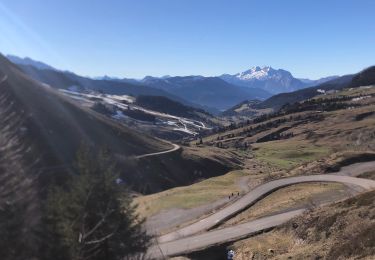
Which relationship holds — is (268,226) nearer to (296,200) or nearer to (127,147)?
(296,200)

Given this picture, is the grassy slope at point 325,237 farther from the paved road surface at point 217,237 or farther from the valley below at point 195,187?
the paved road surface at point 217,237

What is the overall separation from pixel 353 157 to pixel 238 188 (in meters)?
22.2

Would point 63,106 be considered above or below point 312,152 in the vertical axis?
above

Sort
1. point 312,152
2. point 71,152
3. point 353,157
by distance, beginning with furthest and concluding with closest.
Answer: point 312,152
point 71,152
point 353,157

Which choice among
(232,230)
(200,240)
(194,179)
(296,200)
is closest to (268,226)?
(232,230)

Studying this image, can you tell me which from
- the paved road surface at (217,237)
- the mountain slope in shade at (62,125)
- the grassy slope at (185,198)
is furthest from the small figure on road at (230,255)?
the mountain slope in shade at (62,125)

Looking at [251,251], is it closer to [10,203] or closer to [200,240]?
[200,240]

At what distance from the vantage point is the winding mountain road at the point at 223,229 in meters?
51.8

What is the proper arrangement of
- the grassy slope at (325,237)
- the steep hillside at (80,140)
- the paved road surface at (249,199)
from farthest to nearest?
the steep hillside at (80,140), the paved road surface at (249,199), the grassy slope at (325,237)

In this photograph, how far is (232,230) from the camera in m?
55.1

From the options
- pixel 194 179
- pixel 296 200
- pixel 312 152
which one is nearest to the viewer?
pixel 296 200

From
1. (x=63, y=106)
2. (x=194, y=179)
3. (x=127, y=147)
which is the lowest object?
(x=194, y=179)

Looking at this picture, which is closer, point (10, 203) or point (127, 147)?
point (10, 203)

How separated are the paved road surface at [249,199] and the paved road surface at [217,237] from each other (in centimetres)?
343
